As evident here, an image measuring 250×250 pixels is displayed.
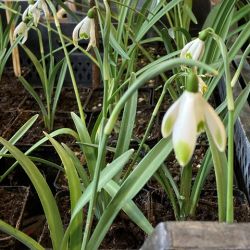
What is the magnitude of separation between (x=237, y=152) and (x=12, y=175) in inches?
23.6

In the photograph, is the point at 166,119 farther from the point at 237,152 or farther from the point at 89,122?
the point at 89,122

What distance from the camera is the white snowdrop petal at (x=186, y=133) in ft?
1.51

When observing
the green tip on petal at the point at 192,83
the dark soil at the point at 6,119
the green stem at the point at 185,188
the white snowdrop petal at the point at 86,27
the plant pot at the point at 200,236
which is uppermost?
the green tip on petal at the point at 192,83

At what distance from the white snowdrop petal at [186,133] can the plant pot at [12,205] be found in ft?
1.81

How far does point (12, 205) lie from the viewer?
102 cm

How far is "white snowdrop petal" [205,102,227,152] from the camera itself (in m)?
0.48

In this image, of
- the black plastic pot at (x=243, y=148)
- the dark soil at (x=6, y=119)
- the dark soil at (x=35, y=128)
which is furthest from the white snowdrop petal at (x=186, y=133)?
the dark soil at (x=6, y=119)

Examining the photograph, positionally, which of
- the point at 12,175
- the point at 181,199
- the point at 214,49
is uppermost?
the point at 214,49

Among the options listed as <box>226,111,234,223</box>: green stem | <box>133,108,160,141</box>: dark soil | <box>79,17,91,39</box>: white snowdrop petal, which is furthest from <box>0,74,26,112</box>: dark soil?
<box>226,111,234,223</box>: green stem

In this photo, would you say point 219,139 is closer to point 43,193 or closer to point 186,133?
point 186,133

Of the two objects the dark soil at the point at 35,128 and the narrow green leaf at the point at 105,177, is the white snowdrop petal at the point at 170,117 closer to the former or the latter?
the narrow green leaf at the point at 105,177

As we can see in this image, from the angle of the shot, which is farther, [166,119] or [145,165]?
[145,165]

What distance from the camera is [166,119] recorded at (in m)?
0.48

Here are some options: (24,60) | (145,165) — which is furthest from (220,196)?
(24,60)
